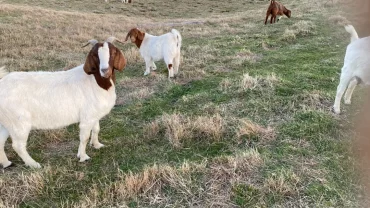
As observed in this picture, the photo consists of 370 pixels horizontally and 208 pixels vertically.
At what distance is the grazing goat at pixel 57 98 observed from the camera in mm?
4105

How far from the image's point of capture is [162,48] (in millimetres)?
8484

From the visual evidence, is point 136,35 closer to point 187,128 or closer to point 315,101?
point 187,128

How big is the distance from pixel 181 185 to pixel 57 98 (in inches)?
73.8

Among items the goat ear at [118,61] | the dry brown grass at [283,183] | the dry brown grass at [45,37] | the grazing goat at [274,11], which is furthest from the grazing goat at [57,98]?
the grazing goat at [274,11]

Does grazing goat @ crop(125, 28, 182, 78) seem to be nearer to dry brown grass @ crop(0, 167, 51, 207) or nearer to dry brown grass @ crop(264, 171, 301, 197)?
dry brown grass @ crop(0, 167, 51, 207)

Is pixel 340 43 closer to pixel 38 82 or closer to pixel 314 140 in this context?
pixel 314 140

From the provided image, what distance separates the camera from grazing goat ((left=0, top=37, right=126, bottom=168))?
4.11m

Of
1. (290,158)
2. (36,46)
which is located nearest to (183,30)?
(36,46)

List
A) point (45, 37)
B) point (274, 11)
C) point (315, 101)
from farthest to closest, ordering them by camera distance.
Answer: point (274, 11)
point (45, 37)
point (315, 101)

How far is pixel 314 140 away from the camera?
4.70m

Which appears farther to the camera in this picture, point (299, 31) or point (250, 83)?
point (299, 31)

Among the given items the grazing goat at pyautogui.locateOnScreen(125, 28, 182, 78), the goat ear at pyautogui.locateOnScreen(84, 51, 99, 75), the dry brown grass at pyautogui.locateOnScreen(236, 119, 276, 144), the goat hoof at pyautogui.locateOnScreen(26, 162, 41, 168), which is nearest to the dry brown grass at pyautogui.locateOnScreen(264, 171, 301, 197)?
the dry brown grass at pyautogui.locateOnScreen(236, 119, 276, 144)

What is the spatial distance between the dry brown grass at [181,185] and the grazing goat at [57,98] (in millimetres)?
981

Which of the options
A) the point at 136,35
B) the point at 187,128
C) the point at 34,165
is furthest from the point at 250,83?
the point at 34,165
